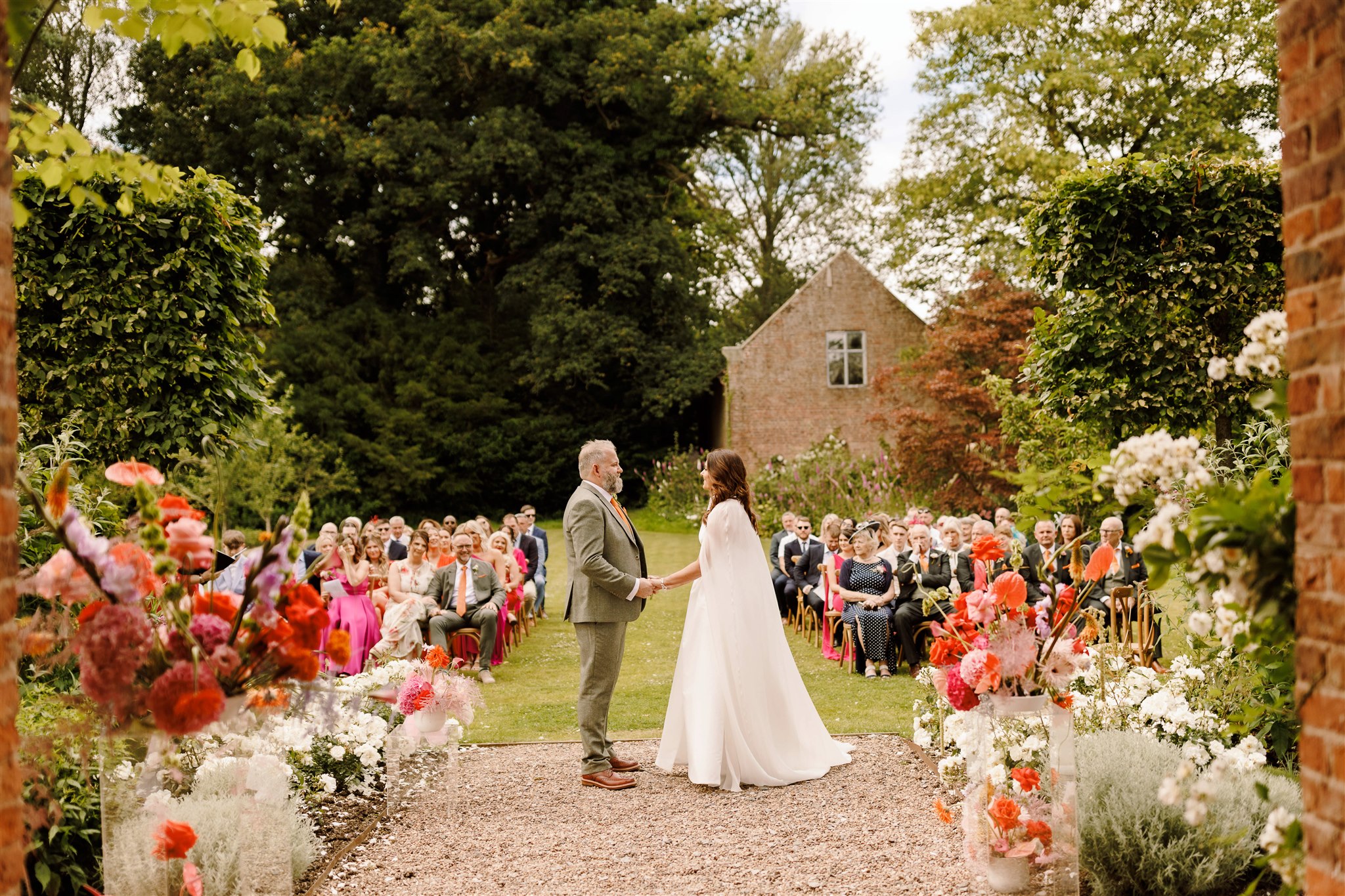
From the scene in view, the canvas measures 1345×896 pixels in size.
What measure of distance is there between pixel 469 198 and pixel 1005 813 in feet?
95.7

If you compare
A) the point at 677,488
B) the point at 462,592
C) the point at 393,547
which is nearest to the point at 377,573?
the point at 462,592

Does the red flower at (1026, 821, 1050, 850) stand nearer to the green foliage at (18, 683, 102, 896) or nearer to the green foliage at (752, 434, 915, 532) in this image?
the green foliage at (18, 683, 102, 896)

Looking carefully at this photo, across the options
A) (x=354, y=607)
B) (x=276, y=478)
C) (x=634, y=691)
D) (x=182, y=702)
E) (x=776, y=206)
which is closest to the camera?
(x=182, y=702)

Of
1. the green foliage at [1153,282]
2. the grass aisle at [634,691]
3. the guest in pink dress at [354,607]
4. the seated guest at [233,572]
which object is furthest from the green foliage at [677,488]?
the green foliage at [1153,282]

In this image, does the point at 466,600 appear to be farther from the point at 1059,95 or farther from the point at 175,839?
the point at 1059,95

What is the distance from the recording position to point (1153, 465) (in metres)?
2.74

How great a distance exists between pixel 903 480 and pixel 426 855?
18.2 metres

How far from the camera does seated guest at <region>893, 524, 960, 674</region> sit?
1055 cm

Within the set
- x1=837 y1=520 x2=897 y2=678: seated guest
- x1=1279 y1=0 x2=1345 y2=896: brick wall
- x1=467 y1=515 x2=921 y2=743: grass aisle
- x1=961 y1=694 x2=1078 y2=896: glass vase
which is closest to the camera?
x1=1279 y1=0 x2=1345 y2=896: brick wall

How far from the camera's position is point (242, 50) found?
381 cm

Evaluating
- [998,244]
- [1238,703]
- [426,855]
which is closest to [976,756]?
[1238,703]

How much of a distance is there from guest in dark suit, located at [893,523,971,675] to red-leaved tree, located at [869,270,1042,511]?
10089 millimetres

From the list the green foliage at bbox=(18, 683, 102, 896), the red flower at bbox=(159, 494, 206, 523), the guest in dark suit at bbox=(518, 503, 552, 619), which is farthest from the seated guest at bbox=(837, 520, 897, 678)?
the red flower at bbox=(159, 494, 206, 523)

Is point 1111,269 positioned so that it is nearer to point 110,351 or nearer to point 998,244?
point 110,351
